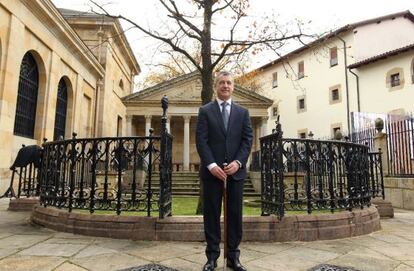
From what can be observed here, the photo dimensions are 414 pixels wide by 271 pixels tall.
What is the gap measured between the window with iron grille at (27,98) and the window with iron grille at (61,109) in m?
2.32

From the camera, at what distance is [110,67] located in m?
23.4

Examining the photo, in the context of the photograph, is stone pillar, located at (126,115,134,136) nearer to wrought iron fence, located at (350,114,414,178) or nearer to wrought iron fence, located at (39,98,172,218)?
wrought iron fence, located at (350,114,414,178)

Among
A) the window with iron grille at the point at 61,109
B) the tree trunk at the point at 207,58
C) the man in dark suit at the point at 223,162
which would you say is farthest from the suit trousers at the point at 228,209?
the window with iron grille at the point at 61,109

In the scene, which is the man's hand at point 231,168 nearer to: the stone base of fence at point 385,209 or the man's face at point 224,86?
the man's face at point 224,86

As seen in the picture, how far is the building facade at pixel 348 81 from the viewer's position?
23250 millimetres

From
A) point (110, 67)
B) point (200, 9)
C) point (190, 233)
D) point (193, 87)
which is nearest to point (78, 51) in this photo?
point (110, 67)

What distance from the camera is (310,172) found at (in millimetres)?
5723

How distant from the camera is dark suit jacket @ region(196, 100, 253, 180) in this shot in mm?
3518

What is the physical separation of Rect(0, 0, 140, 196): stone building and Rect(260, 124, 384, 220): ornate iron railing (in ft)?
16.9

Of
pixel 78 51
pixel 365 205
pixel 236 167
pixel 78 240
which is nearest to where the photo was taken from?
pixel 236 167

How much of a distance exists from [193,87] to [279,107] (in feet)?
45.5

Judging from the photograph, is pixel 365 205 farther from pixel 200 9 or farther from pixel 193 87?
pixel 193 87

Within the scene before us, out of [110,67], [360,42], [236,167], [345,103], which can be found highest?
[360,42]

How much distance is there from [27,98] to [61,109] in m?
3.44
